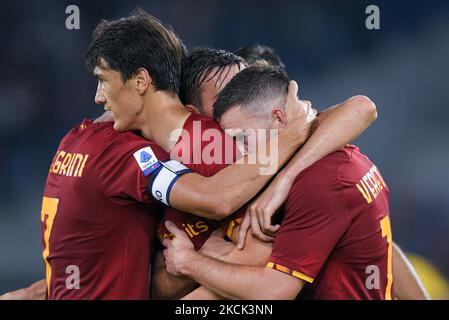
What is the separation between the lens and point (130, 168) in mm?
2775

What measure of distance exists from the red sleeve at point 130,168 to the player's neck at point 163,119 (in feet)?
0.23

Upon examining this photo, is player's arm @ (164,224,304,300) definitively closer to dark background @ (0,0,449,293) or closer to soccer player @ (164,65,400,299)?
soccer player @ (164,65,400,299)

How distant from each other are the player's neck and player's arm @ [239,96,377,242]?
491 millimetres

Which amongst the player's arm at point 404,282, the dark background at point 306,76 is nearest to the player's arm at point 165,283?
the player's arm at point 404,282

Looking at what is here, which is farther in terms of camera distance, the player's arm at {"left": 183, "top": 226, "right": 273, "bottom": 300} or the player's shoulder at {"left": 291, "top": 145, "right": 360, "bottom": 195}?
the player's arm at {"left": 183, "top": 226, "right": 273, "bottom": 300}

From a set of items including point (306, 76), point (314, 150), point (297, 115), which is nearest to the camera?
point (314, 150)

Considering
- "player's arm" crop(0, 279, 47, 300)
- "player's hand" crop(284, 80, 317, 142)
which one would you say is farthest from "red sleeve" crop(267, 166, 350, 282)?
"player's arm" crop(0, 279, 47, 300)

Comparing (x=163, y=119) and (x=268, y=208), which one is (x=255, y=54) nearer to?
(x=163, y=119)

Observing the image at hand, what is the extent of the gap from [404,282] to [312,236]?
142 centimetres

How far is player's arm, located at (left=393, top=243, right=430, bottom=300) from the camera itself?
12.0ft

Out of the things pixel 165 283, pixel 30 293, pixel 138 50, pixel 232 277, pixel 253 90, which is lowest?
pixel 30 293

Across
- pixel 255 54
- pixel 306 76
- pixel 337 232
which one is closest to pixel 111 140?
pixel 337 232

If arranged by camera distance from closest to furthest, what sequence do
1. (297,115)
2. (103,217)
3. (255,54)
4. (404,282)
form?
(297,115) → (103,217) → (404,282) → (255,54)
